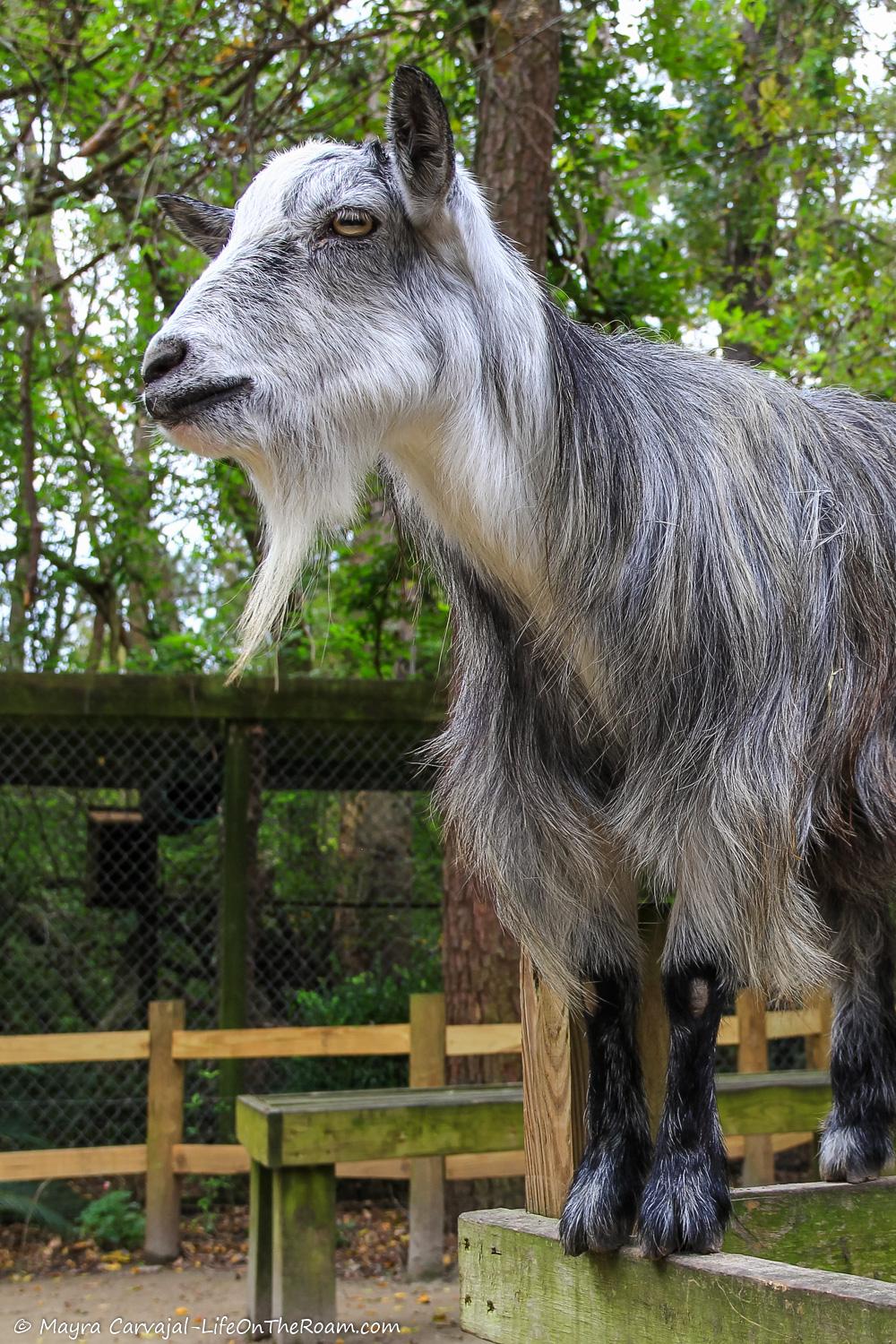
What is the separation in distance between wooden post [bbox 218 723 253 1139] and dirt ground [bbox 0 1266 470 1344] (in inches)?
28.2

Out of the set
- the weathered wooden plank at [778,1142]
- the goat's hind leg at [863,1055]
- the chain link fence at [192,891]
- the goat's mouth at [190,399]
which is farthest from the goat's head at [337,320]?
the weathered wooden plank at [778,1142]

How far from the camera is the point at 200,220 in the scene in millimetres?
2174

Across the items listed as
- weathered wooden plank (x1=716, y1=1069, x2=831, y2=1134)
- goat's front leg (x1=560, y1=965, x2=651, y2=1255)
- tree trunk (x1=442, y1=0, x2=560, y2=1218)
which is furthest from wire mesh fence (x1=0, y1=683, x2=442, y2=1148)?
goat's front leg (x1=560, y1=965, x2=651, y2=1255)

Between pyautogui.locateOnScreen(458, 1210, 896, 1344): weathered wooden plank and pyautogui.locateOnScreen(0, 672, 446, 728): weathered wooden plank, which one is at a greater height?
pyautogui.locateOnScreen(0, 672, 446, 728): weathered wooden plank

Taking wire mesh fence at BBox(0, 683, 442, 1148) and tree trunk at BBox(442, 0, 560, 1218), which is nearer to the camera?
tree trunk at BBox(442, 0, 560, 1218)

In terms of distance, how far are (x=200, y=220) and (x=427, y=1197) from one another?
4055 mm

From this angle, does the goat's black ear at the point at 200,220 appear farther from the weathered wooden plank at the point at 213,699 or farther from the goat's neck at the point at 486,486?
the weathered wooden plank at the point at 213,699

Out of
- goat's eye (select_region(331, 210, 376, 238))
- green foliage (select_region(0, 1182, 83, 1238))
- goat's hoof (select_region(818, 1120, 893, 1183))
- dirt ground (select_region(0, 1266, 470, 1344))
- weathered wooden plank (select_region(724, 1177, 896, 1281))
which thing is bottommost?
dirt ground (select_region(0, 1266, 470, 1344))

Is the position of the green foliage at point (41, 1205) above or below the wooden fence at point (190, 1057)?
below

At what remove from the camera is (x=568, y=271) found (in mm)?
6375

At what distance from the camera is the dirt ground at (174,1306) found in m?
4.48

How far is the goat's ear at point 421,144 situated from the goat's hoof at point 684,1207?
4.25ft

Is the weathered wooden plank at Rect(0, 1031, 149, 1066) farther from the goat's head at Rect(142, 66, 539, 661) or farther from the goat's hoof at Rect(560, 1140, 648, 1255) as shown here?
the goat's head at Rect(142, 66, 539, 661)

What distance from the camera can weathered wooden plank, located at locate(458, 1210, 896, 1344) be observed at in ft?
4.49
